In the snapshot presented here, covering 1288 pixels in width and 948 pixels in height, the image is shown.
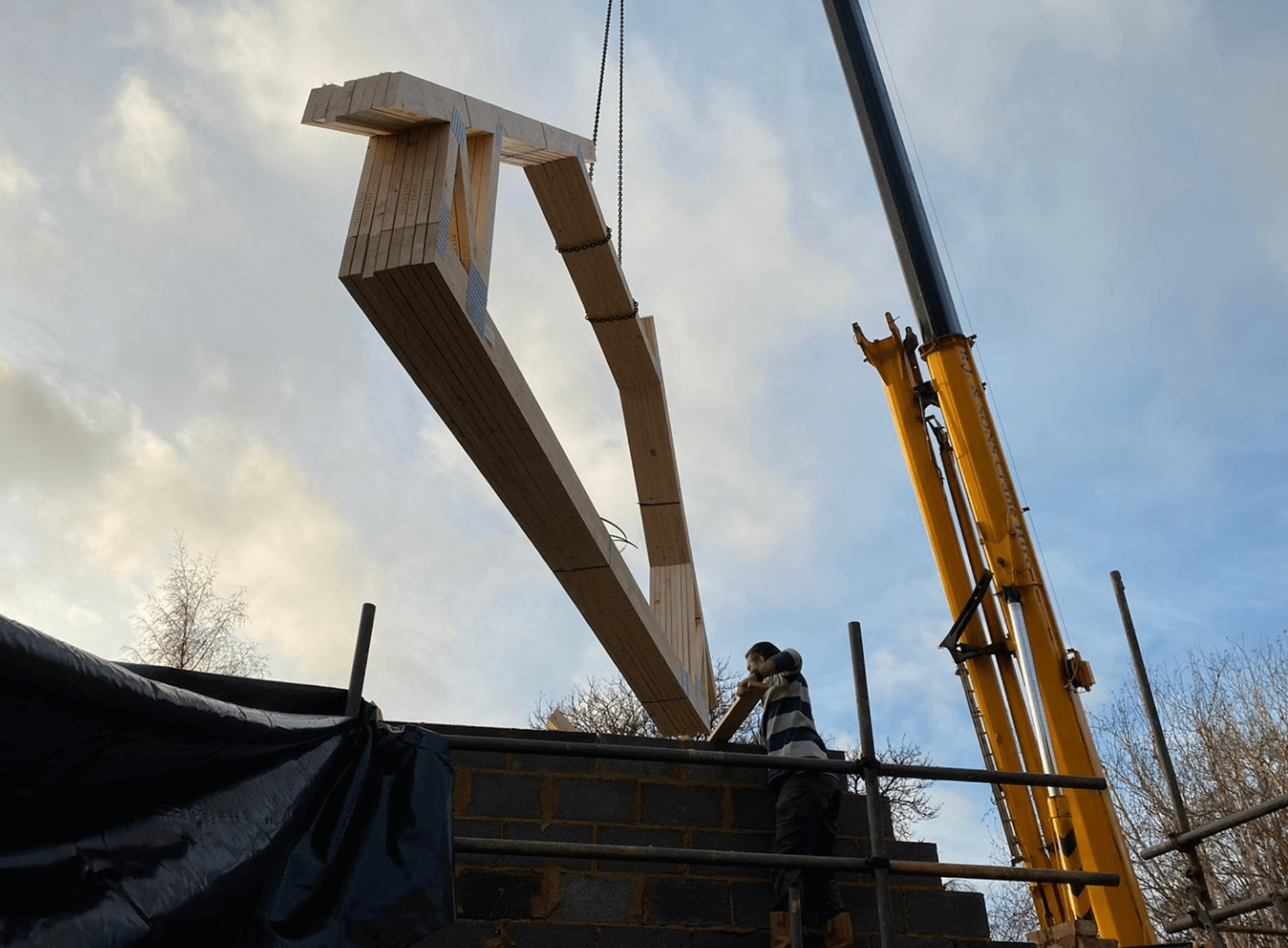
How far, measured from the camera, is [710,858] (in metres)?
3.74

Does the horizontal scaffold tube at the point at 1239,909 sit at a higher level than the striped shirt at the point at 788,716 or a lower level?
lower

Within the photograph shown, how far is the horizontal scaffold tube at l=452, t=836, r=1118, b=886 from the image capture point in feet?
12.0

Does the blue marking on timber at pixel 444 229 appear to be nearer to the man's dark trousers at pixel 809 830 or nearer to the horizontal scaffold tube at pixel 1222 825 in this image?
the man's dark trousers at pixel 809 830

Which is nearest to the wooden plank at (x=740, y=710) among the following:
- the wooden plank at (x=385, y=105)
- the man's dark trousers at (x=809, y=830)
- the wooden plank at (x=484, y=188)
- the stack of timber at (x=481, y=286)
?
the man's dark trousers at (x=809, y=830)

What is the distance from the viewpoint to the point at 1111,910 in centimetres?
559

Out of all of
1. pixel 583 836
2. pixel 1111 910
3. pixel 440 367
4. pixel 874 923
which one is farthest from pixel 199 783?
pixel 1111 910

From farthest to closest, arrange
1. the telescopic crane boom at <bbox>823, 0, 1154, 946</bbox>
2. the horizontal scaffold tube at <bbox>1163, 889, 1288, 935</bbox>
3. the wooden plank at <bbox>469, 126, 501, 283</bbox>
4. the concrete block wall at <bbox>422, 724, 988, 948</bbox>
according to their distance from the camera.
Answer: the telescopic crane boom at <bbox>823, 0, 1154, 946</bbox> < the horizontal scaffold tube at <bbox>1163, 889, 1288, 935</bbox> < the concrete block wall at <bbox>422, 724, 988, 948</bbox> < the wooden plank at <bbox>469, 126, 501, 283</bbox>

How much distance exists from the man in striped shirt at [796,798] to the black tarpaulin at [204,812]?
5.53 ft

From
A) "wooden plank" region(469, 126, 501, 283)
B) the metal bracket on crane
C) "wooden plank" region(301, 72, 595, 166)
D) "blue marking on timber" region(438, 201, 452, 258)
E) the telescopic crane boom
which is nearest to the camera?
"blue marking on timber" region(438, 201, 452, 258)

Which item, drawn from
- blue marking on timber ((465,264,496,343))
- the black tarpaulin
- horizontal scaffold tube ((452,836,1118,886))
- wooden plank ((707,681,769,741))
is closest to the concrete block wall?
wooden plank ((707,681,769,741))

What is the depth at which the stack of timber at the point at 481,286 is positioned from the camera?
349 centimetres

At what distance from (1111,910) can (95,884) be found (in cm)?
512

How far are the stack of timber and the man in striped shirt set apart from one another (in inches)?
28.2

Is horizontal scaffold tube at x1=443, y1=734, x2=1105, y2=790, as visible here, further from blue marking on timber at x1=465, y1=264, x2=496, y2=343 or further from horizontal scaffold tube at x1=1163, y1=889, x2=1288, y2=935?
blue marking on timber at x1=465, y1=264, x2=496, y2=343
